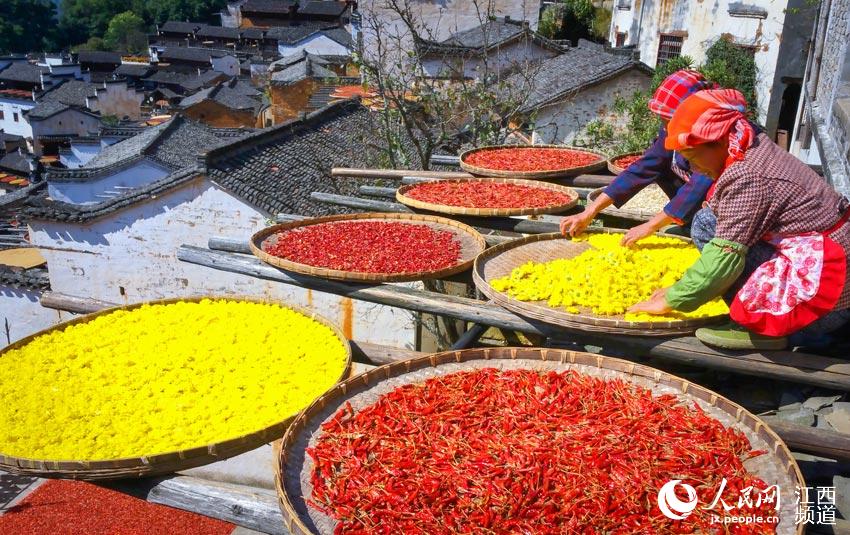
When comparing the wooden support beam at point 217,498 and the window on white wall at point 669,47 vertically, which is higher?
the window on white wall at point 669,47

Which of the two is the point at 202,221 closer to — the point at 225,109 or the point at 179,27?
the point at 225,109

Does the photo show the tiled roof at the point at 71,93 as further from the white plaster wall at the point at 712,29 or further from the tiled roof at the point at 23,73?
the white plaster wall at the point at 712,29

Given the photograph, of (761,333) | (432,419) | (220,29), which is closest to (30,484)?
(432,419)

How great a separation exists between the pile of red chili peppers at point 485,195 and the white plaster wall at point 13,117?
142 ft

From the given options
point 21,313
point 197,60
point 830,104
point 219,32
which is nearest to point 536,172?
point 830,104

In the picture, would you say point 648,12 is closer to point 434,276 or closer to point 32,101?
point 434,276

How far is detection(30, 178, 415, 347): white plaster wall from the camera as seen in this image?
12031mm

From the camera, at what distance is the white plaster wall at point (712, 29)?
607 inches

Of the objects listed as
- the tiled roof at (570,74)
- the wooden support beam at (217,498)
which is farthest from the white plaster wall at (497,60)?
the wooden support beam at (217,498)

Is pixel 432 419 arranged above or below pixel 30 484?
above

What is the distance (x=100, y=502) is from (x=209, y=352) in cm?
652

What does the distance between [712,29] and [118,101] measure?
115 feet

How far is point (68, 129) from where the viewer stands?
36.2 metres

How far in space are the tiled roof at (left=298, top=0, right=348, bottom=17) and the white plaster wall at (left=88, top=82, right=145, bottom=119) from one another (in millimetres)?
18470
